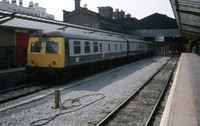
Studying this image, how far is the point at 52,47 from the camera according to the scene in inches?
427

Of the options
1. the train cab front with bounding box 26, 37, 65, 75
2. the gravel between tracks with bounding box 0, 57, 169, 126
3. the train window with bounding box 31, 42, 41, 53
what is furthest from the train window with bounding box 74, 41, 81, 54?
the gravel between tracks with bounding box 0, 57, 169, 126

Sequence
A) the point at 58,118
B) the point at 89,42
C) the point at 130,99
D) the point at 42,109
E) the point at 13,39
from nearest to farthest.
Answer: the point at 58,118 → the point at 42,109 → the point at 130,99 → the point at 89,42 → the point at 13,39

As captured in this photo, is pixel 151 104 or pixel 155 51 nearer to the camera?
pixel 151 104

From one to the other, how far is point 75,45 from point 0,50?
22.6ft

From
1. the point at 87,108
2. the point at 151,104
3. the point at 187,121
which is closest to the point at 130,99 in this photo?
the point at 151,104

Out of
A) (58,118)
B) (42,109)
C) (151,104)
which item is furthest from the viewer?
(151,104)

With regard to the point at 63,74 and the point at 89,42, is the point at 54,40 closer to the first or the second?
the point at 63,74

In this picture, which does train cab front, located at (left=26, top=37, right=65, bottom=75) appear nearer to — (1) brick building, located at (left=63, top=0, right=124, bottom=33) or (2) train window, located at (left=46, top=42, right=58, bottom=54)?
(2) train window, located at (left=46, top=42, right=58, bottom=54)

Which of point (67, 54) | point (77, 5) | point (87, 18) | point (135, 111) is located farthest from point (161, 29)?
point (135, 111)

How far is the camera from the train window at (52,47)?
1073 cm

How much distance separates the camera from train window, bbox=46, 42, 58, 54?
10727mm

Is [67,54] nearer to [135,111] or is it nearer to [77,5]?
[135,111]

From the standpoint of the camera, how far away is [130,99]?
819 centimetres

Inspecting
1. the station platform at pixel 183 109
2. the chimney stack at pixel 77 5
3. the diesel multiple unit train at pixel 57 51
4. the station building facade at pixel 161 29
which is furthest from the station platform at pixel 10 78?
the station building facade at pixel 161 29
